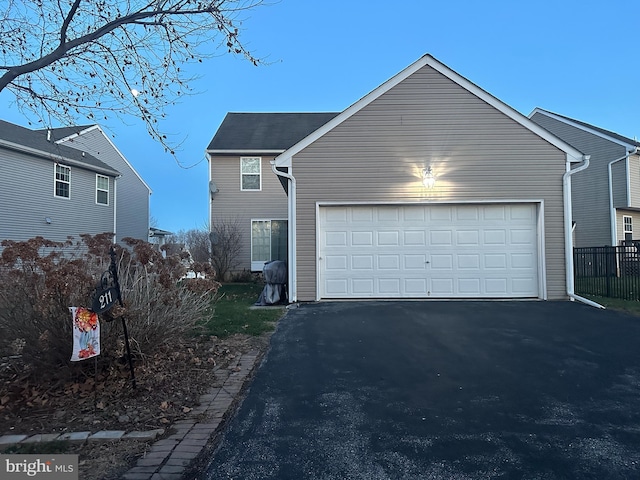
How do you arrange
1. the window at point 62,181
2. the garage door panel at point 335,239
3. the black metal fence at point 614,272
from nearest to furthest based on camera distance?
the garage door panel at point 335,239 < the black metal fence at point 614,272 < the window at point 62,181

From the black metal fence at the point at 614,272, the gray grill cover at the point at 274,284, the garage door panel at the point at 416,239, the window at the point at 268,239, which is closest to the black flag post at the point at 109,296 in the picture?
the gray grill cover at the point at 274,284

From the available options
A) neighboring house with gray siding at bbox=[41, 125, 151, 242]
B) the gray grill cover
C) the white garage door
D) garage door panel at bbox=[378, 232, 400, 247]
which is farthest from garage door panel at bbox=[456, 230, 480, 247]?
neighboring house with gray siding at bbox=[41, 125, 151, 242]

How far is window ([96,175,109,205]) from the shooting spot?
18984mm

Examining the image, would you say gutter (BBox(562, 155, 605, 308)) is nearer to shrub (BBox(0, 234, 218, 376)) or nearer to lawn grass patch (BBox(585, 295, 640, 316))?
lawn grass patch (BBox(585, 295, 640, 316))

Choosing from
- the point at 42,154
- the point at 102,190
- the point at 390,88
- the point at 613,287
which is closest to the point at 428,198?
the point at 390,88

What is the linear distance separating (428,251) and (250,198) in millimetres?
9059

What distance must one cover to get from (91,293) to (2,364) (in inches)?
64.9

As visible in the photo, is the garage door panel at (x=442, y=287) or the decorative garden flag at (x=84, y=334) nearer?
the decorative garden flag at (x=84, y=334)

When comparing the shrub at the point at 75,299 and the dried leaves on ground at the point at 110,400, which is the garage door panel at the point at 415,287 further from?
the shrub at the point at 75,299

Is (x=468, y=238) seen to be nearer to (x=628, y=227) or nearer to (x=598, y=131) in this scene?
(x=598, y=131)

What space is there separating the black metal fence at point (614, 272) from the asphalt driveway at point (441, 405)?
14.2ft

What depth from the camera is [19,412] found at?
3.86m

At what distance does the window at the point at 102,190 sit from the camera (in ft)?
62.3

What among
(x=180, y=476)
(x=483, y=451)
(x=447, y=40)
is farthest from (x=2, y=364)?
(x=447, y=40)
